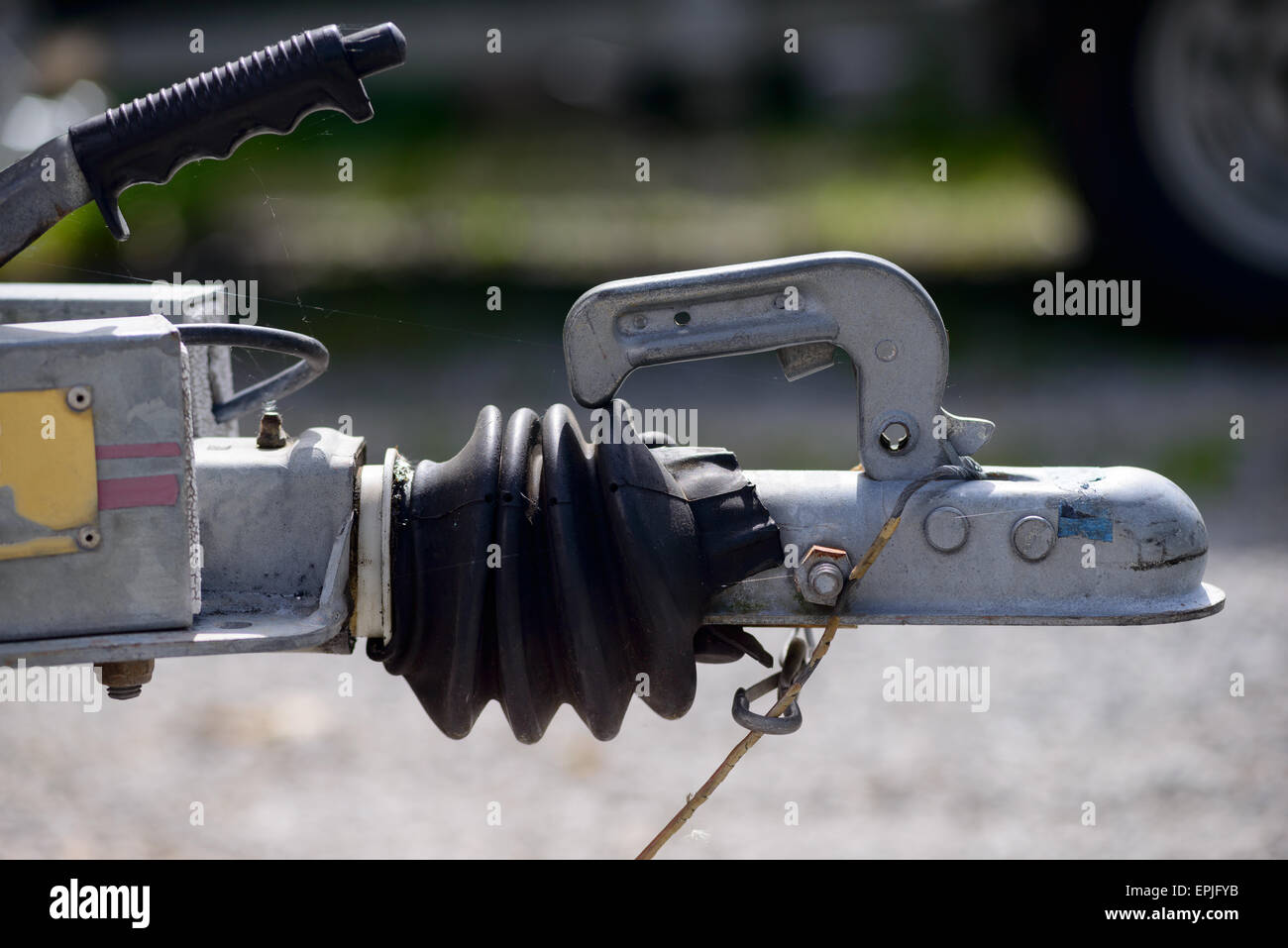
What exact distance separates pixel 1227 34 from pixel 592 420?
14.5ft

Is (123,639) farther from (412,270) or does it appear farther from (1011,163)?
(1011,163)

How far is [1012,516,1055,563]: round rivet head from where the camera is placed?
4.08 feet

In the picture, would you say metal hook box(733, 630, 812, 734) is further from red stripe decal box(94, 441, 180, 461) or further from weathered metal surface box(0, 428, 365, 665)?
red stripe decal box(94, 441, 180, 461)

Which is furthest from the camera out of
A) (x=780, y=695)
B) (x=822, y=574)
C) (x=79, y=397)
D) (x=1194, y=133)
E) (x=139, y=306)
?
(x=1194, y=133)

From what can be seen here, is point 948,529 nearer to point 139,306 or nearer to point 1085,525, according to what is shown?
point 1085,525

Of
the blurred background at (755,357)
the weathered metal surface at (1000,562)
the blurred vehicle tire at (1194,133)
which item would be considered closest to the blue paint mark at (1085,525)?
the weathered metal surface at (1000,562)

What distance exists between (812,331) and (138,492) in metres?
0.56

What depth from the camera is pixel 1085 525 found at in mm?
1249

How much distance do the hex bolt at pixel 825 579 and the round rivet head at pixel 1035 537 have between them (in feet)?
0.50

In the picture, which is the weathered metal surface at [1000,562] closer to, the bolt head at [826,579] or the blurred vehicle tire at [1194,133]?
the bolt head at [826,579]

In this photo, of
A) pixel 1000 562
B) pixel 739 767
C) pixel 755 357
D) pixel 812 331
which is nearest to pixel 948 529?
pixel 1000 562

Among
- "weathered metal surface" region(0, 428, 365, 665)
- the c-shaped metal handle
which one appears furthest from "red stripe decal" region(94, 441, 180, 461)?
the c-shaped metal handle

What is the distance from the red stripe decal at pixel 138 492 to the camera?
114 cm

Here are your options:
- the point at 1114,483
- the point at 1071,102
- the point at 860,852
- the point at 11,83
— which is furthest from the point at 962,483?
the point at 11,83
